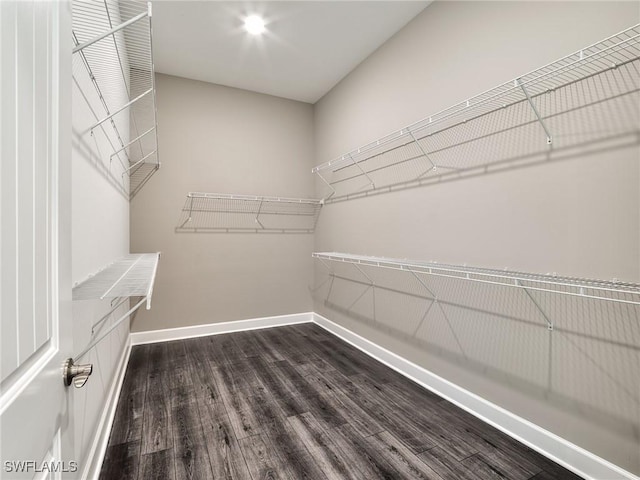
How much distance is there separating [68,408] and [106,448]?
→ 127 cm

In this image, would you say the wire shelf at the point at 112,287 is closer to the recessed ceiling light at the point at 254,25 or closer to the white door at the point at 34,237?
the white door at the point at 34,237

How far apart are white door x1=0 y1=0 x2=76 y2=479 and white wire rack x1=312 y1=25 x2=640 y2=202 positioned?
4.88 feet

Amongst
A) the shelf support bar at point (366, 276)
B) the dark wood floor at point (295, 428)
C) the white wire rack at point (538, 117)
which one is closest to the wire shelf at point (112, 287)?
the dark wood floor at point (295, 428)

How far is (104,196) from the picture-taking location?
161 centimetres

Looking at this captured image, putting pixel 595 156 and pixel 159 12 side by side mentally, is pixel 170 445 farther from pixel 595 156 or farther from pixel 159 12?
pixel 159 12

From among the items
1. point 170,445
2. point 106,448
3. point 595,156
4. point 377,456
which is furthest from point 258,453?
point 595,156

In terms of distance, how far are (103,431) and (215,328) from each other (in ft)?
5.46

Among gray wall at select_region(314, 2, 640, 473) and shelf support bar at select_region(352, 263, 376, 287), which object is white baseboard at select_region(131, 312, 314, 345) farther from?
gray wall at select_region(314, 2, 640, 473)

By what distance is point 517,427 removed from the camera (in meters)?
1.59

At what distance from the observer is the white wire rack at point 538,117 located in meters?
1.24

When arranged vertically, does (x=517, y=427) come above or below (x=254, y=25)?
below

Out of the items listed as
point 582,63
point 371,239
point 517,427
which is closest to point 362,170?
point 371,239

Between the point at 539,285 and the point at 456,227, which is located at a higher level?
the point at 456,227

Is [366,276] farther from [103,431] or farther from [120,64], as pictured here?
[120,64]
